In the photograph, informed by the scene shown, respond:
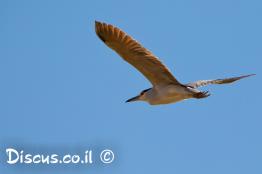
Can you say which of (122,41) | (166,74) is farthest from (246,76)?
(122,41)

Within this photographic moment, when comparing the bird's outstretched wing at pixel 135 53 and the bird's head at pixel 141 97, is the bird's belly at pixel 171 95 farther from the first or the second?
the bird's head at pixel 141 97

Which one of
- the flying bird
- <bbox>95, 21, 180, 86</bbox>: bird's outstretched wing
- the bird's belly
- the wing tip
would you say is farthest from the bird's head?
the wing tip

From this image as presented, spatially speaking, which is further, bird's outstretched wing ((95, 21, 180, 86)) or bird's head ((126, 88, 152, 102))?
bird's head ((126, 88, 152, 102))

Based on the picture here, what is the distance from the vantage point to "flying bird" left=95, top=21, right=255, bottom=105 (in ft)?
52.3

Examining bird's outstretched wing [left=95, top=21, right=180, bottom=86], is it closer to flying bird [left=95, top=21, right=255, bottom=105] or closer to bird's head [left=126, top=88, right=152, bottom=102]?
flying bird [left=95, top=21, right=255, bottom=105]

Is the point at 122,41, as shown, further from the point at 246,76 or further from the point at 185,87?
the point at 246,76

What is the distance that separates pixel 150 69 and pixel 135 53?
60 cm

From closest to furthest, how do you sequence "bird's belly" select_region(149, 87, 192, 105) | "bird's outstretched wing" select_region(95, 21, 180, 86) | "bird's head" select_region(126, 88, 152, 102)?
1. "bird's outstretched wing" select_region(95, 21, 180, 86)
2. "bird's belly" select_region(149, 87, 192, 105)
3. "bird's head" select_region(126, 88, 152, 102)

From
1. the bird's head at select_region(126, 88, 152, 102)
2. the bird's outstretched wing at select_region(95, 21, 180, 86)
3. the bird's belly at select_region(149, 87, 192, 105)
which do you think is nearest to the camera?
the bird's outstretched wing at select_region(95, 21, 180, 86)

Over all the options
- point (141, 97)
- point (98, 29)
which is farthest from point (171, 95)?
point (98, 29)

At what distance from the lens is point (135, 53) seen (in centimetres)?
1622

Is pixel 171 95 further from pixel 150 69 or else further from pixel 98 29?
pixel 98 29

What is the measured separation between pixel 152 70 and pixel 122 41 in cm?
102

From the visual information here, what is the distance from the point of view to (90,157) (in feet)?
60.8
